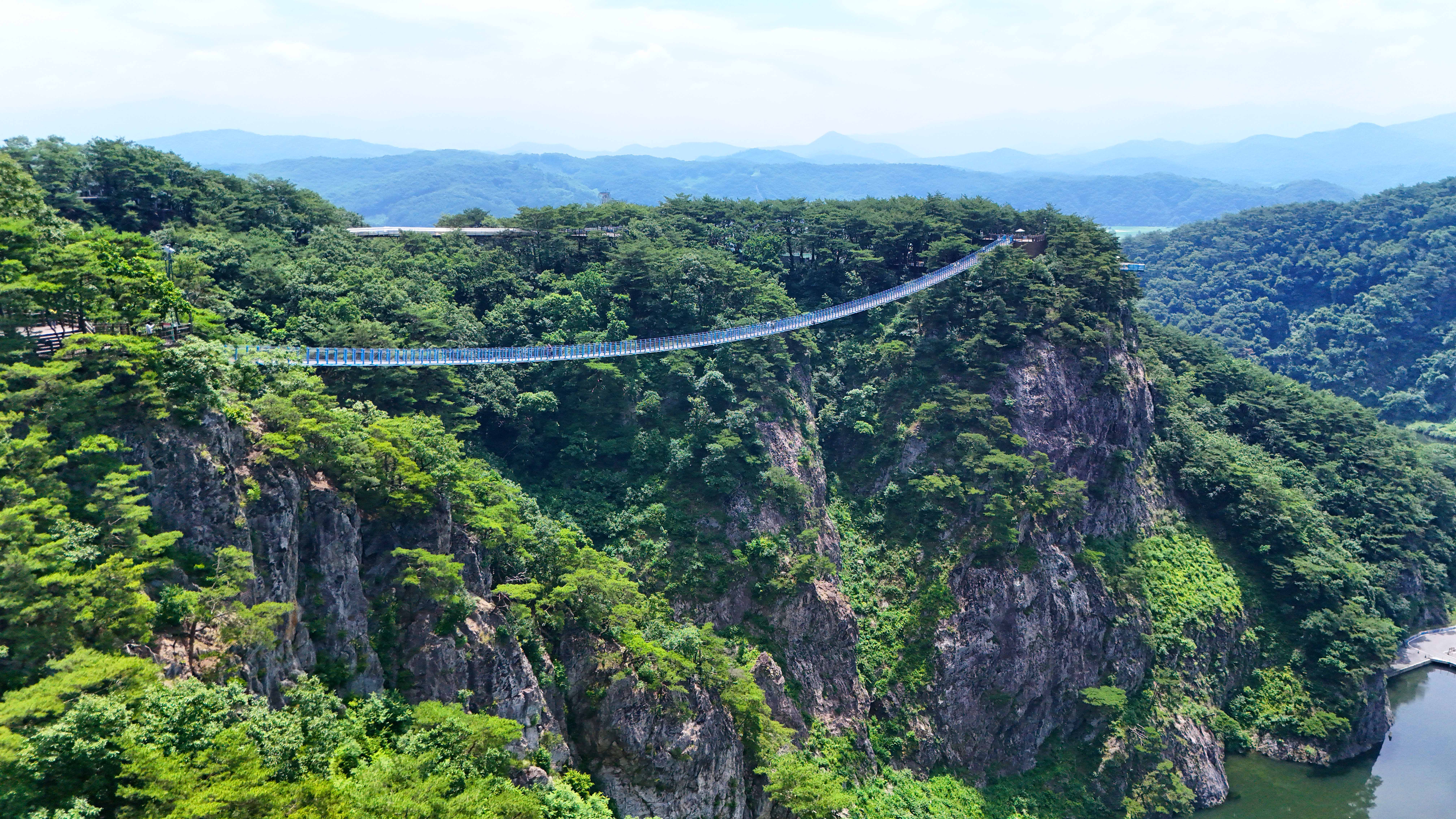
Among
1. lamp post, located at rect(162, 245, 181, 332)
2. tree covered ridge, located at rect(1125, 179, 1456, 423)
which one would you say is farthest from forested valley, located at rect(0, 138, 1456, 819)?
tree covered ridge, located at rect(1125, 179, 1456, 423)

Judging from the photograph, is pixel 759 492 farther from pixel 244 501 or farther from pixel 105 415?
pixel 105 415

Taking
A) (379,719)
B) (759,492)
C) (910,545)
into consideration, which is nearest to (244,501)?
(379,719)

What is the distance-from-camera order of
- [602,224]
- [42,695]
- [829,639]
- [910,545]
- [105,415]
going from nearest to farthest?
[42,695]
[105,415]
[829,639]
[910,545]
[602,224]

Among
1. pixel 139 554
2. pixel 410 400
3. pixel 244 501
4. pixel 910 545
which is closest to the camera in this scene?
pixel 139 554

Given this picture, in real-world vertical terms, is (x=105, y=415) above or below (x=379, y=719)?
above

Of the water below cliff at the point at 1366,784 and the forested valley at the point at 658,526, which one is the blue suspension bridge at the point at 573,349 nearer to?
the forested valley at the point at 658,526

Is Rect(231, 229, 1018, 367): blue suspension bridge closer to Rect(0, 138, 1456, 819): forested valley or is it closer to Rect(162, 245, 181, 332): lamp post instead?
Rect(0, 138, 1456, 819): forested valley
